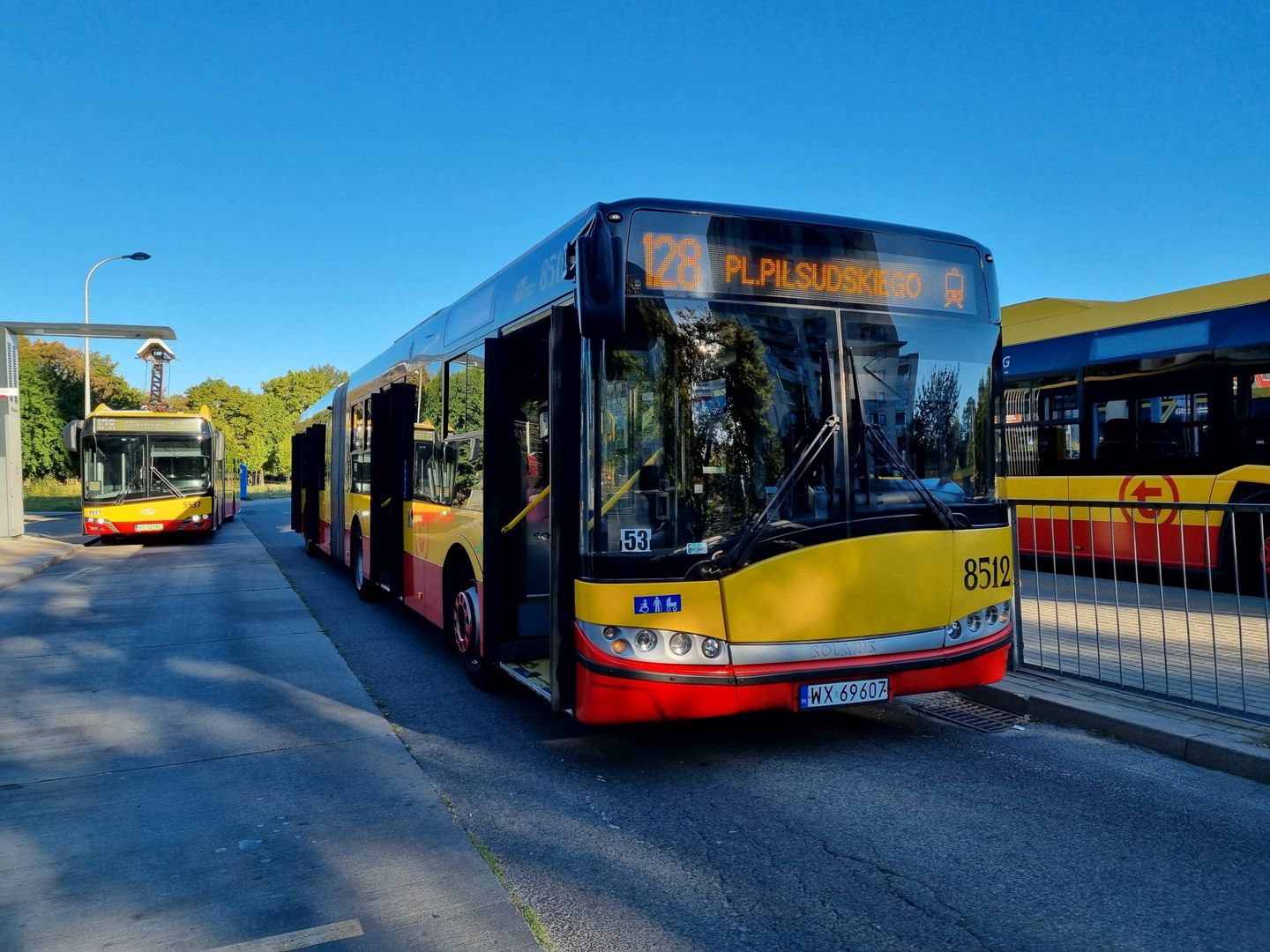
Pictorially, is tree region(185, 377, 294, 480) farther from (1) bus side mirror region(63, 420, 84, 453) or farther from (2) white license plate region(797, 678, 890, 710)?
(2) white license plate region(797, 678, 890, 710)

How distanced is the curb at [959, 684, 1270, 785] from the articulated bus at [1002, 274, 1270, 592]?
1.88m

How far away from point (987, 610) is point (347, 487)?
9.44 m

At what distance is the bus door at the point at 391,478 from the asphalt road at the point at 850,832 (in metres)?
3.26

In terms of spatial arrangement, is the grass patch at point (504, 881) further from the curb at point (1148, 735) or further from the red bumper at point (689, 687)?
the curb at point (1148, 735)

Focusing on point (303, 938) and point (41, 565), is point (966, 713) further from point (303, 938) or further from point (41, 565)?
point (41, 565)

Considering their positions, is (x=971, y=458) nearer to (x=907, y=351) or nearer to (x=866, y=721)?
(x=907, y=351)

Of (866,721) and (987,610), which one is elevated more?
(987,610)

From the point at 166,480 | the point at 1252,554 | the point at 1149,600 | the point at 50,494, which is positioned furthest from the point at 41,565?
the point at 50,494

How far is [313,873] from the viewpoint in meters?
3.91

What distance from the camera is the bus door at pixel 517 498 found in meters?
6.27

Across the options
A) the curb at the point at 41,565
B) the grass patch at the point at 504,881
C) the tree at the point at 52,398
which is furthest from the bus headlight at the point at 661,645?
the tree at the point at 52,398

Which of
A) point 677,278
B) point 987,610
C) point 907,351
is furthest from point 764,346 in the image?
point 987,610

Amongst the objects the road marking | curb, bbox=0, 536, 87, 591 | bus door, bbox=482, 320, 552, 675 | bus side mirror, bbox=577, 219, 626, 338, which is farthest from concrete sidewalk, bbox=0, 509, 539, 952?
curb, bbox=0, 536, 87, 591

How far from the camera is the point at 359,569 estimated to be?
39.4ft
